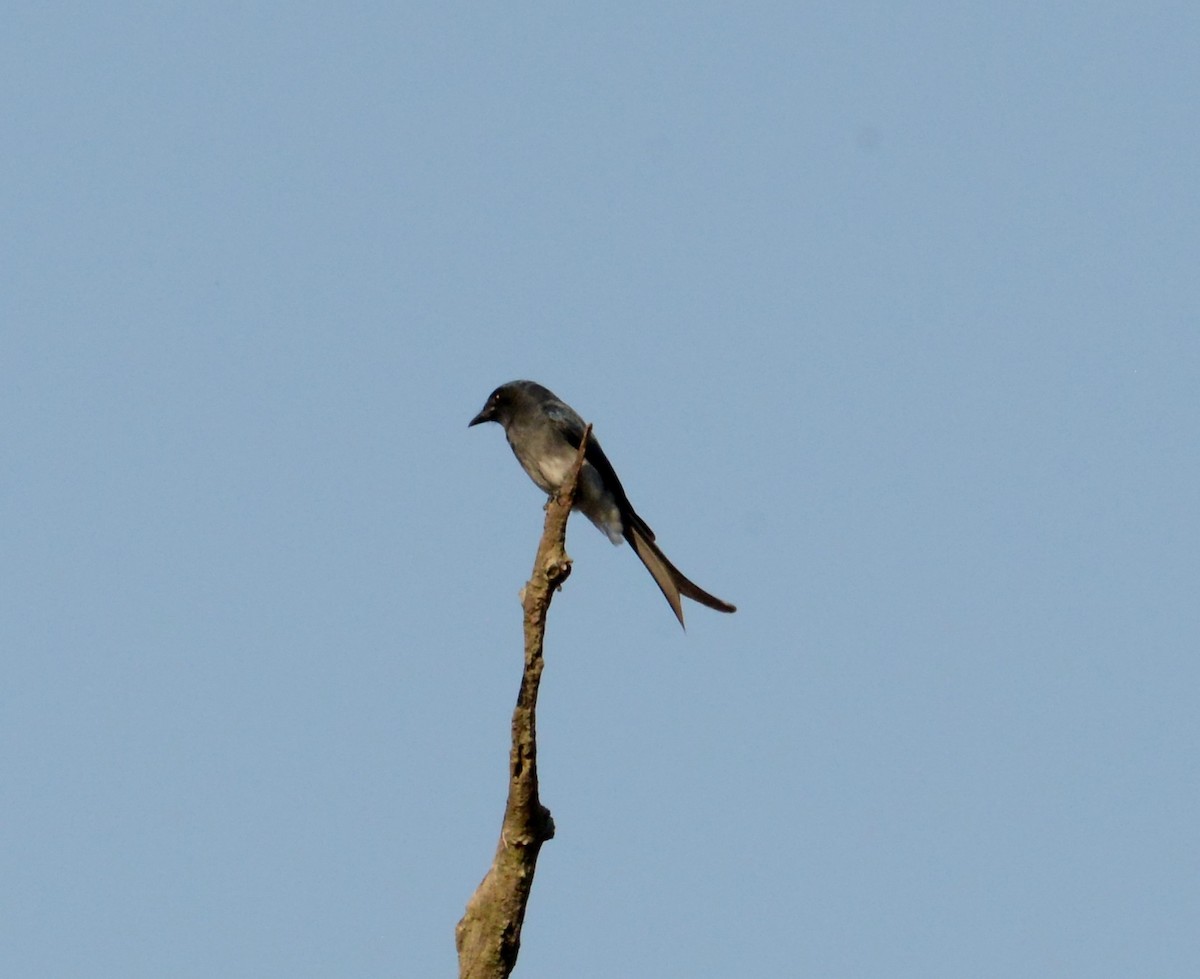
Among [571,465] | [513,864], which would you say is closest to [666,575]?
[571,465]

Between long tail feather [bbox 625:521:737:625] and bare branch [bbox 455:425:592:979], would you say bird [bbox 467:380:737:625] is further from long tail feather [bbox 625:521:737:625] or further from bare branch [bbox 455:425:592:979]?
bare branch [bbox 455:425:592:979]

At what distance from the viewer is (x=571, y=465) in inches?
379

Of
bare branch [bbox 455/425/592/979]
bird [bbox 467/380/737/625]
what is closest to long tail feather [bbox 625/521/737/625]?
bird [bbox 467/380/737/625]

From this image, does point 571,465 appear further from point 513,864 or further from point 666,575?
point 513,864

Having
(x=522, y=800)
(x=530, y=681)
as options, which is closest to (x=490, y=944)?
(x=522, y=800)

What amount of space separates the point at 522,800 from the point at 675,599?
3290mm

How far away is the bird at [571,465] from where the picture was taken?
9539mm

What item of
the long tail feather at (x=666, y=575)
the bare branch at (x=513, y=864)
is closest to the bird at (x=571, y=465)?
the long tail feather at (x=666, y=575)

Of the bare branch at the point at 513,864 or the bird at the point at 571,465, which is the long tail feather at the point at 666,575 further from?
the bare branch at the point at 513,864

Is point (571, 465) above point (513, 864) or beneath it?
above

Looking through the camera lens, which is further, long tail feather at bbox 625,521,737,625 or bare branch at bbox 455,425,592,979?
long tail feather at bbox 625,521,737,625

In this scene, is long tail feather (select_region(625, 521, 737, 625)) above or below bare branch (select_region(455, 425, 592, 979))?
above

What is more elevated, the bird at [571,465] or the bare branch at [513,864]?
the bird at [571,465]

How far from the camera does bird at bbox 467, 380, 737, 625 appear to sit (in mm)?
9539
